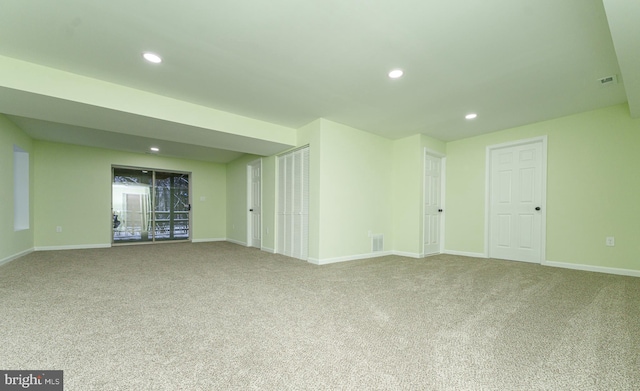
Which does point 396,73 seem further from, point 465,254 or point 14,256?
point 14,256

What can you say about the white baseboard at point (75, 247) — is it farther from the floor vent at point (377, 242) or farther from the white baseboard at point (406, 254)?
the white baseboard at point (406, 254)

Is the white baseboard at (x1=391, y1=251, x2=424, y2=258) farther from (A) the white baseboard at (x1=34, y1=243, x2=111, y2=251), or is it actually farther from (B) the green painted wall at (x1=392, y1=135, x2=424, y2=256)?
(A) the white baseboard at (x1=34, y1=243, x2=111, y2=251)

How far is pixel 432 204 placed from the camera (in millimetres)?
5359

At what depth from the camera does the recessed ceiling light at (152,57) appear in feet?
8.31

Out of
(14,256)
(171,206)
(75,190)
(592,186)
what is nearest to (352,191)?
(592,186)

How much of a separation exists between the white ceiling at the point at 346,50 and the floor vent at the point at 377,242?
2388 millimetres

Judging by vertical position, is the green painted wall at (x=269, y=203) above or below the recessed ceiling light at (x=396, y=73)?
below

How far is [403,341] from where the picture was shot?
178 cm

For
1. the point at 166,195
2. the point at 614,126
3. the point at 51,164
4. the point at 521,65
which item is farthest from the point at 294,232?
the point at 51,164

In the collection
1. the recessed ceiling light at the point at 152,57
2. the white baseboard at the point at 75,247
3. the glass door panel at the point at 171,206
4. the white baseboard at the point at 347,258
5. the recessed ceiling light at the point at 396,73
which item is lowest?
the white baseboard at the point at 75,247

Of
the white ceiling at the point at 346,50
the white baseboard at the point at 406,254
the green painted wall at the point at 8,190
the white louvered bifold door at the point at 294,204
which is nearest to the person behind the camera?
the white ceiling at the point at 346,50

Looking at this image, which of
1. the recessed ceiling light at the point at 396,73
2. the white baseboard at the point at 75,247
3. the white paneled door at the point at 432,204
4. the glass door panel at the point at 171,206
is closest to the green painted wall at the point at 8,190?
the white baseboard at the point at 75,247

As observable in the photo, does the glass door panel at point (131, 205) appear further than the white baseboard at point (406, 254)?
Yes
